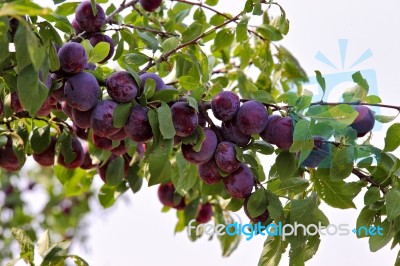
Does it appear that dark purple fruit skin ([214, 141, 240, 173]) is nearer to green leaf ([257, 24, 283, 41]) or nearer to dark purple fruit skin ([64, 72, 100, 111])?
dark purple fruit skin ([64, 72, 100, 111])

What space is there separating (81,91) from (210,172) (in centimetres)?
21

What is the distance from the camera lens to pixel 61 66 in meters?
0.87

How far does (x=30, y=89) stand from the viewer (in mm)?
776

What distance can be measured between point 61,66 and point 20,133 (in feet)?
0.95

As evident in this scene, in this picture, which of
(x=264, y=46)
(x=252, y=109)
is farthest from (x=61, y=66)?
(x=264, y=46)

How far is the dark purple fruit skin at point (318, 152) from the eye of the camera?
92 cm

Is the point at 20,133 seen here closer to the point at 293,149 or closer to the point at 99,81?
the point at 99,81

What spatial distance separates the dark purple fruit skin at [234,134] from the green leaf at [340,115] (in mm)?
114

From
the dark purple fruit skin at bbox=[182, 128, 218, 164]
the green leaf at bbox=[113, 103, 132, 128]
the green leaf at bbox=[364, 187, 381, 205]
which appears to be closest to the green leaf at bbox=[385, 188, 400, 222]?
the green leaf at bbox=[364, 187, 381, 205]

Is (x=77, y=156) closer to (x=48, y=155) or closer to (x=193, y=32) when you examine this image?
(x=48, y=155)

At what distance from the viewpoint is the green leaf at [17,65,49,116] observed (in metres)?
0.77

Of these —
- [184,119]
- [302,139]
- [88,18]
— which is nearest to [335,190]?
[302,139]

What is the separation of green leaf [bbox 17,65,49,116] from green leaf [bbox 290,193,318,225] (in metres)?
0.36

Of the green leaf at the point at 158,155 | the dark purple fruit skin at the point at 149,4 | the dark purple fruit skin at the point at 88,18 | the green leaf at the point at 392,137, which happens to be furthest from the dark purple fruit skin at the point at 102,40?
the green leaf at the point at 392,137
